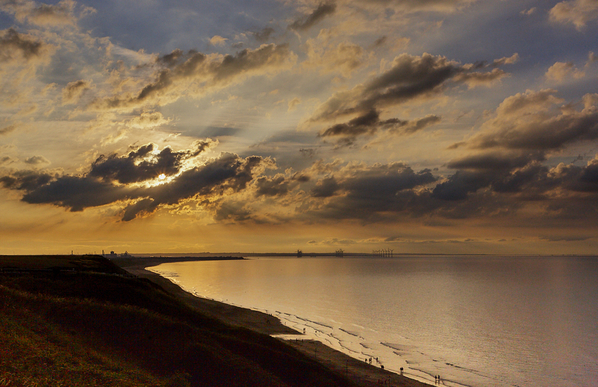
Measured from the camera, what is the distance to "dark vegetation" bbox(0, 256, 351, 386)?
1089 inches

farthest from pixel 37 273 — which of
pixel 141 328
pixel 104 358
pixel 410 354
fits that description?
pixel 410 354

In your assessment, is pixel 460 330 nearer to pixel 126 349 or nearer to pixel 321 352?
pixel 321 352

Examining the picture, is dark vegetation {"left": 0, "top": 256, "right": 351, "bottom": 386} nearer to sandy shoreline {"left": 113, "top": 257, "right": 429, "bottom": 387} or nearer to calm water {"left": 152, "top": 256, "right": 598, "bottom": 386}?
sandy shoreline {"left": 113, "top": 257, "right": 429, "bottom": 387}

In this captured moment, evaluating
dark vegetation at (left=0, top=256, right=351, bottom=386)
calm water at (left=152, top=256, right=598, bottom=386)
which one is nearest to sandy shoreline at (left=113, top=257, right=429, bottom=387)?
calm water at (left=152, top=256, right=598, bottom=386)

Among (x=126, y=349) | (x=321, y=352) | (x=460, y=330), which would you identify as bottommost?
(x=460, y=330)

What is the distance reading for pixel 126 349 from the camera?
125ft

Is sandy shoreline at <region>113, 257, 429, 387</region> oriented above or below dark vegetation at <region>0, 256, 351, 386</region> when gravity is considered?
below

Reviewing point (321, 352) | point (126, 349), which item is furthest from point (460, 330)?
point (126, 349)

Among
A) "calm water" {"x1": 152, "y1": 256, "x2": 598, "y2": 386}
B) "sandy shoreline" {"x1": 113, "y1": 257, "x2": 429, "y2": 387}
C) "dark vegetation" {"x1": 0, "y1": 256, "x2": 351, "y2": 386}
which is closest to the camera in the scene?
"dark vegetation" {"x1": 0, "y1": 256, "x2": 351, "y2": 386}

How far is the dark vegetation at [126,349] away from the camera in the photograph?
2767 centimetres

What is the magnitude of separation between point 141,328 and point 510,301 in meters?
130

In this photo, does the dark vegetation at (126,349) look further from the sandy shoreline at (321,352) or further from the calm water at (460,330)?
the calm water at (460,330)

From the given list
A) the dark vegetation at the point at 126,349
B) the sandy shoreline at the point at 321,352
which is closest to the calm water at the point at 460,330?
the sandy shoreline at the point at 321,352

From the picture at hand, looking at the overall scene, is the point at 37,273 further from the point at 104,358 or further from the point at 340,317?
the point at 340,317
